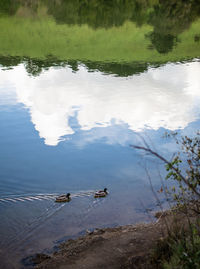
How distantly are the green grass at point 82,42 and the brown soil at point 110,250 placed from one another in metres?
46.7

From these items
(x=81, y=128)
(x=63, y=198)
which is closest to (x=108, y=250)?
(x=63, y=198)

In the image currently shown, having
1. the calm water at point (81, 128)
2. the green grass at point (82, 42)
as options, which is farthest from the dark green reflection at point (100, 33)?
the calm water at point (81, 128)

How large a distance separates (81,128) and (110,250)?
1365 cm

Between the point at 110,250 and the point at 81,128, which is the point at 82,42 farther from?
the point at 110,250

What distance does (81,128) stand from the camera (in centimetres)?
2339

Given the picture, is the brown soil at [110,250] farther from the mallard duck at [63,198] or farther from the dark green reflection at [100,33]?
the dark green reflection at [100,33]

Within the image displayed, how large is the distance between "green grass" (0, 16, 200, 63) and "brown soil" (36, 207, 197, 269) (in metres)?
46.7

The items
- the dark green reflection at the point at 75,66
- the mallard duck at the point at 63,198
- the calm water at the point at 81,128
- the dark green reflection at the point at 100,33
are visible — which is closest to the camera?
the calm water at the point at 81,128

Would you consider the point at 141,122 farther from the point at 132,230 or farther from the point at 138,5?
the point at 138,5

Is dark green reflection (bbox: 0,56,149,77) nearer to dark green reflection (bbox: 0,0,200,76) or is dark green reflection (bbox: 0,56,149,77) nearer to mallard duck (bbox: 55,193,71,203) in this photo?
dark green reflection (bbox: 0,0,200,76)

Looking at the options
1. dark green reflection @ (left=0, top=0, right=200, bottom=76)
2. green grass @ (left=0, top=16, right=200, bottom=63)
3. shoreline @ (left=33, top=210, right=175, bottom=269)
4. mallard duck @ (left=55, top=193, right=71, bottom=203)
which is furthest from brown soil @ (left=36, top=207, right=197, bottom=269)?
green grass @ (left=0, top=16, right=200, bottom=63)

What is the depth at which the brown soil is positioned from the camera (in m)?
9.39

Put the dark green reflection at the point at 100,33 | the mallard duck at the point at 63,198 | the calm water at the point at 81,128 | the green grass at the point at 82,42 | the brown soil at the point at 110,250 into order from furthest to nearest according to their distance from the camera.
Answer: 1. the green grass at the point at 82,42
2. the dark green reflection at the point at 100,33
3. the mallard duck at the point at 63,198
4. the calm water at the point at 81,128
5. the brown soil at the point at 110,250

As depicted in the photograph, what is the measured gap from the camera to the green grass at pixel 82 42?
60.9 m
